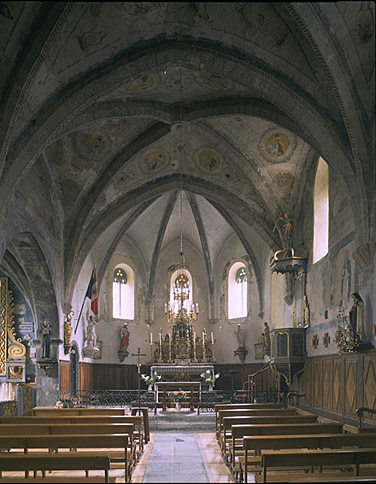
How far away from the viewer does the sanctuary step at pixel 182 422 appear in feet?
57.6

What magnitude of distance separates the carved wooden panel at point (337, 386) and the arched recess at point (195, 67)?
4.98 meters

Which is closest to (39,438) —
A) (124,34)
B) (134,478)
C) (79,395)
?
(134,478)

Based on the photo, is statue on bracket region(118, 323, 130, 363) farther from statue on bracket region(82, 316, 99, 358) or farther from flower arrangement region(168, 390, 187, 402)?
flower arrangement region(168, 390, 187, 402)

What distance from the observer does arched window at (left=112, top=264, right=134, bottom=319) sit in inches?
1141

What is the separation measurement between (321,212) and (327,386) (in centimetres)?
565

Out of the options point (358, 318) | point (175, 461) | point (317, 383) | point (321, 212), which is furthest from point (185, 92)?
point (175, 461)

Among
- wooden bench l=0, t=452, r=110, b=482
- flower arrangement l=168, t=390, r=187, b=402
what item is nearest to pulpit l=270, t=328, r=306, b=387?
flower arrangement l=168, t=390, r=187, b=402

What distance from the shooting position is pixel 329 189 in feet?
55.8

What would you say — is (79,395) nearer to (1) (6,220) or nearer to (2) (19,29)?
(1) (6,220)

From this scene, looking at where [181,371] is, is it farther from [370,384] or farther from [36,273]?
[370,384]

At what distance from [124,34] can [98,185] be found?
8009 millimetres

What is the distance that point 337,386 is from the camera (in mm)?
15805

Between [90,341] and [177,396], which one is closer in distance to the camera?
[177,396]

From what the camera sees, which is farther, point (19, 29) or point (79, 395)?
point (79, 395)
